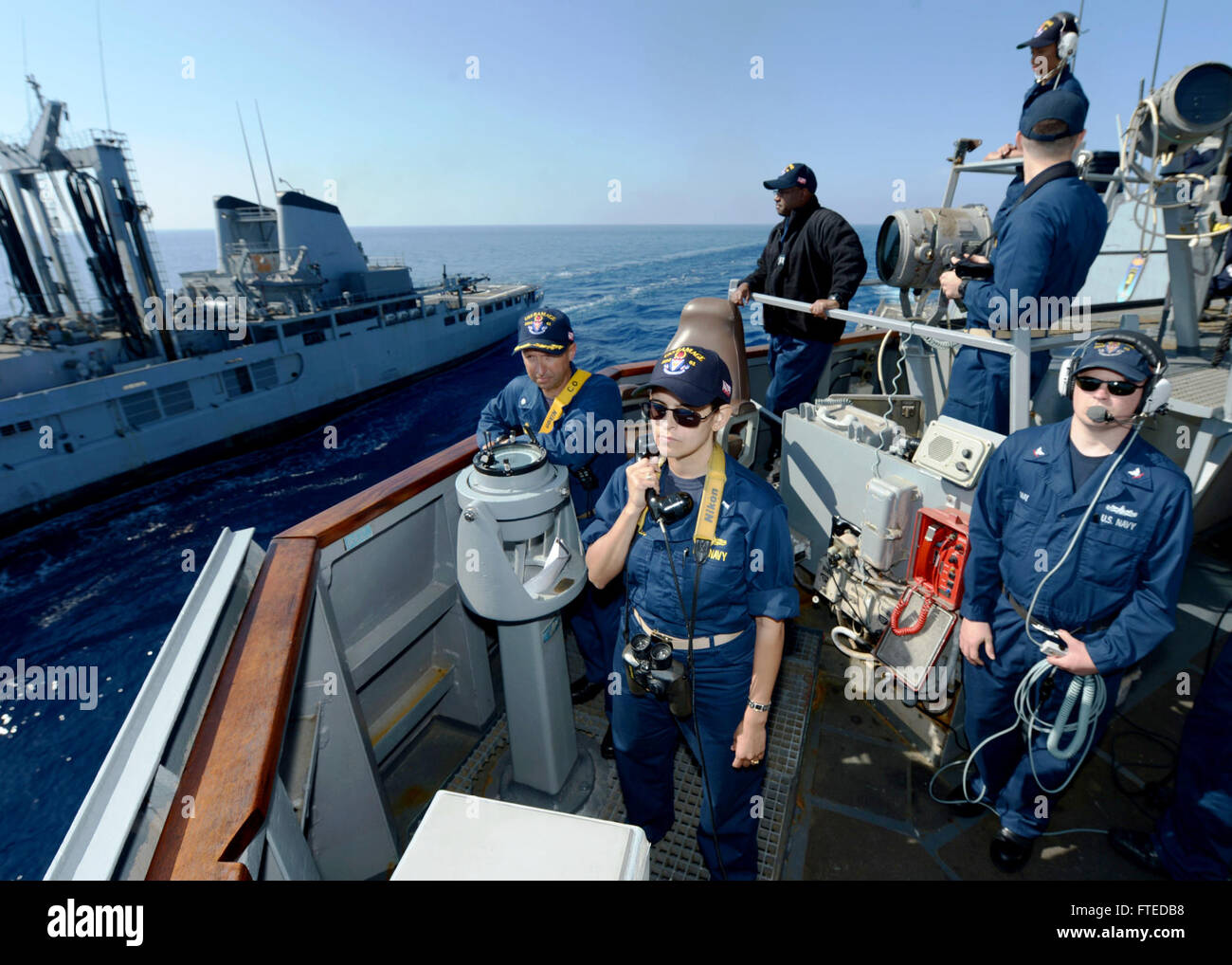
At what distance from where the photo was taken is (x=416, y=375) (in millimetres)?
32406

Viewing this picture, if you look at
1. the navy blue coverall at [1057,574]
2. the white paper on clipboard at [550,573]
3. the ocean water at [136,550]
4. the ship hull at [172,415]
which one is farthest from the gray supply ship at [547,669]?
the ship hull at [172,415]

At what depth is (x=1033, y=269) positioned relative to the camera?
3.07m

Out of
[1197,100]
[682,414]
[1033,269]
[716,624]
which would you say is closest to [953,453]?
[1033,269]

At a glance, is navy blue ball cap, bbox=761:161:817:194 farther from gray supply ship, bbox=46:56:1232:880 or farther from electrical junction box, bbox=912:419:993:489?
electrical junction box, bbox=912:419:993:489

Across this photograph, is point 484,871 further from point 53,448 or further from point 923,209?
point 53,448

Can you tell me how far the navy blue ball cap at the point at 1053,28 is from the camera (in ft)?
10.6

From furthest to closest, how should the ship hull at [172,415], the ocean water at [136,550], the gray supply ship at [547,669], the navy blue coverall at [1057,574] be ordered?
Answer: the ship hull at [172,415]
the ocean water at [136,550]
the navy blue coverall at [1057,574]
the gray supply ship at [547,669]

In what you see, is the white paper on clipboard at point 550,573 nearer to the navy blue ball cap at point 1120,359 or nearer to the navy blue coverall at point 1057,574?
the navy blue coverall at point 1057,574

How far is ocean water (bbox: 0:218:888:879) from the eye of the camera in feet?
32.1

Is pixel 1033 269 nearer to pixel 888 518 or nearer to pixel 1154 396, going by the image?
pixel 1154 396

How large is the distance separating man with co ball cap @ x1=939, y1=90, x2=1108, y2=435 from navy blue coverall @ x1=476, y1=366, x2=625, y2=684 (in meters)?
2.25

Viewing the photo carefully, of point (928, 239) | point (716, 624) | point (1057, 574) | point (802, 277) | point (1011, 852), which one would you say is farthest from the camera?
point (802, 277)

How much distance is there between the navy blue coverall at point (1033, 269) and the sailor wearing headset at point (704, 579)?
84.1 inches

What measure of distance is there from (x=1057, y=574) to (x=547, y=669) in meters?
2.27
